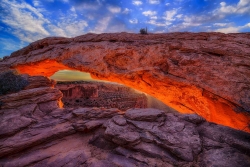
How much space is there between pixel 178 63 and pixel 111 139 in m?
5.97

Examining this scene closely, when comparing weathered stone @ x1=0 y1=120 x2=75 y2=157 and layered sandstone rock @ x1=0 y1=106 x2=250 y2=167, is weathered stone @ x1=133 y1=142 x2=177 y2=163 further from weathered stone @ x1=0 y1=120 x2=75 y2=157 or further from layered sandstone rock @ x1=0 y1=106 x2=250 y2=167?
weathered stone @ x1=0 y1=120 x2=75 y2=157

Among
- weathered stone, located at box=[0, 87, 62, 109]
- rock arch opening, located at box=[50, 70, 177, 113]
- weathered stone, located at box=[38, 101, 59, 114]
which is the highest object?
weathered stone, located at box=[0, 87, 62, 109]

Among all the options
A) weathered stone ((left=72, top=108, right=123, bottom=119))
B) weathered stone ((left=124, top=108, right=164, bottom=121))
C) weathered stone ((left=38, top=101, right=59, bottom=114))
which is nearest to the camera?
weathered stone ((left=124, top=108, right=164, bottom=121))

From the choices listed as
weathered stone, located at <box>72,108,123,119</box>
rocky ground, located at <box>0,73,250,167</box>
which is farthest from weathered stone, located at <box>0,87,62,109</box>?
weathered stone, located at <box>72,108,123,119</box>

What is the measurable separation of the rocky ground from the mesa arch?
2.84m

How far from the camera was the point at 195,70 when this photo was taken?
7.77 metres

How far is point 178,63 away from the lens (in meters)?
8.16

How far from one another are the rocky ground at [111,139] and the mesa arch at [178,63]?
9.32 ft

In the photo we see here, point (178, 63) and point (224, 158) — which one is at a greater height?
point (178, 63)

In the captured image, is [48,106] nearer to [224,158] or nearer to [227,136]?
[224,158]

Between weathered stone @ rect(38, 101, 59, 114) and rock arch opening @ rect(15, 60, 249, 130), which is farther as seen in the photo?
rock arch opening @ rect(15, 60, 249, 130)

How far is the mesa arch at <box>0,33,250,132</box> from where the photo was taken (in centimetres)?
692

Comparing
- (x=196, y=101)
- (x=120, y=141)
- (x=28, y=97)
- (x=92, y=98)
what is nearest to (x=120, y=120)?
(x=120, y=141)

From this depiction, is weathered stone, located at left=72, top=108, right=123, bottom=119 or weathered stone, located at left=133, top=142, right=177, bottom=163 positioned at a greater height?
weathered stone, located at left=72, top=108, right=123, bottom=119
